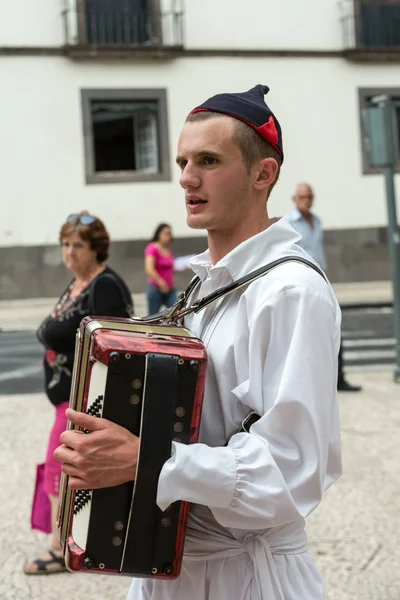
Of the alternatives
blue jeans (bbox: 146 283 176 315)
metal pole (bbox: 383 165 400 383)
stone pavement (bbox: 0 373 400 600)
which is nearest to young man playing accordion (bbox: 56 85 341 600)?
stone pavement (bbox: 0 373 400 600)

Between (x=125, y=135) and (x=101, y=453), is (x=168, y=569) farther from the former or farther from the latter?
(x=125, y=135)

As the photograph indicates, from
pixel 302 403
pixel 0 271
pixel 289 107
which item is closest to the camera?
pixel 302 403

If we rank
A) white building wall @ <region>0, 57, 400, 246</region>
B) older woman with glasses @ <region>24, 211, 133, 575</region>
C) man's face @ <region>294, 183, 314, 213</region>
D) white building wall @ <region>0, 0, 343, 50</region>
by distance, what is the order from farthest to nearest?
1. white building wall @ <region>0, 0, 343, 50</region>
2. white building wall @ <region>0, 57, 400, 246</region>
3. man's face @ <region>294, 183, 314, 213</region>
4. older woman with glasses @ <region>24, 211, 133, 575</region>

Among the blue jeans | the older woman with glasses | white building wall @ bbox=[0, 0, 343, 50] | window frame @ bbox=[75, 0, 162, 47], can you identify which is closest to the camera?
the older woman with glasses

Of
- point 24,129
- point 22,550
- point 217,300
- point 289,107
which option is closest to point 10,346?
point 24,129

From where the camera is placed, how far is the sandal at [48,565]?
165 inches

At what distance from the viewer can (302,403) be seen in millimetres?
1695

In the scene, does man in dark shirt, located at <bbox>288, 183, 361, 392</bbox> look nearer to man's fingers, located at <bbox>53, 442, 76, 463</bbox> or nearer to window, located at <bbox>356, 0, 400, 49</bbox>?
man's fingers, located at <bbox>53, 442, 76, 463</bbox>

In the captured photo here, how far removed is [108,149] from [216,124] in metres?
18.2

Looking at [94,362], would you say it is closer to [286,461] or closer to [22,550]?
[286,461]

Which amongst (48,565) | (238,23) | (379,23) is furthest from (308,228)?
(379,23)

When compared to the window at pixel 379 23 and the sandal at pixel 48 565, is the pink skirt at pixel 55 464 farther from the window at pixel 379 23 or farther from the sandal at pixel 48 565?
the window at pixel 379 23

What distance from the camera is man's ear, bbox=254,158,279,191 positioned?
196 centimetres

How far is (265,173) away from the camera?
1973 millimetres
